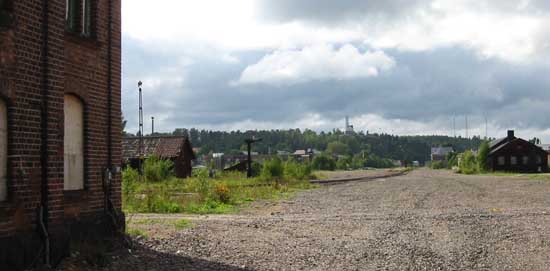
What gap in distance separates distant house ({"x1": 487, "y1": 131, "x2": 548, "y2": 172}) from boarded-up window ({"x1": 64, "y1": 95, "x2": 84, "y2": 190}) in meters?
87.8

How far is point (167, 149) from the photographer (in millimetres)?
55250

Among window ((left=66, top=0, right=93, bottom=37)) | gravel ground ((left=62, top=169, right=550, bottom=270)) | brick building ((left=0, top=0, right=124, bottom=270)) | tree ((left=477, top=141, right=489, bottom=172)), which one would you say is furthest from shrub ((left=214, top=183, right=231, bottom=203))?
tree ((left=477, top=141, right=489, bottom=172))

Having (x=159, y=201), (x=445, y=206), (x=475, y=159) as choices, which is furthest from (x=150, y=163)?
(x=475, y=159)

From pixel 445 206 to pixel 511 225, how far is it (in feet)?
23.5

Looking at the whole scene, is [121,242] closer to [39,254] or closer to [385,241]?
[39,254]

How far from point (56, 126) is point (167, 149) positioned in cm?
4609

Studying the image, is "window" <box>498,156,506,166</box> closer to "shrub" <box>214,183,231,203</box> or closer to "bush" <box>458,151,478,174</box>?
"bush" <box>458,151,478,174</box>

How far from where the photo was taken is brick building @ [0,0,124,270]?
870 cm

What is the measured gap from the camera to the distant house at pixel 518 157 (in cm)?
9194

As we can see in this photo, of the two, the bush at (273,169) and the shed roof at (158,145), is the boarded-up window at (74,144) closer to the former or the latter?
the bush at (273,169)

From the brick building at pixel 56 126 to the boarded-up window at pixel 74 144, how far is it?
0.02 meters

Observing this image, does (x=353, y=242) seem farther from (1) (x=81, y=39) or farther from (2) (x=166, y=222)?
(1) (x=81, y=39)

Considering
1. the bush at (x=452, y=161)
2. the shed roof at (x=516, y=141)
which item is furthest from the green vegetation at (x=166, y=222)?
the bush at (x=452, y=161)

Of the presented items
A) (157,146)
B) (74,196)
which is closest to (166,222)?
(74,196)
